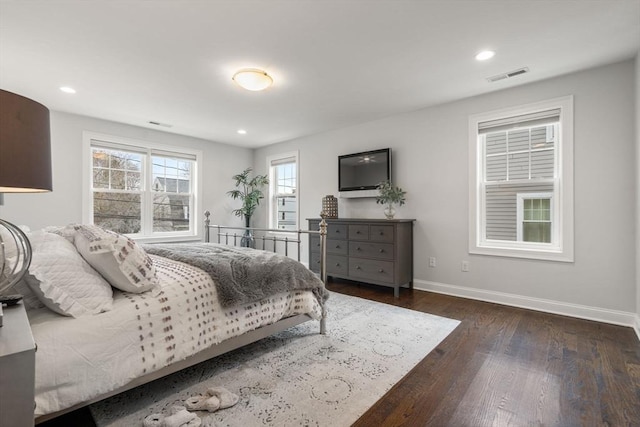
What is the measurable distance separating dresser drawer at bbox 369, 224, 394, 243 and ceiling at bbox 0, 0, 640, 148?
1.53 m

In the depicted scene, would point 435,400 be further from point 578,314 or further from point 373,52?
point 373,52

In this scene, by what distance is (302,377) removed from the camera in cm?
188

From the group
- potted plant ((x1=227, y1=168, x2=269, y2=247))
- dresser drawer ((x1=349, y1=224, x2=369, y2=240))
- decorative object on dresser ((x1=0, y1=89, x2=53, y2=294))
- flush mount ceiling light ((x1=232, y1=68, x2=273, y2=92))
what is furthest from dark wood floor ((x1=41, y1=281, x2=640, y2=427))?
potted plant ((x1=227, y1=168, x2=269, y2=247))

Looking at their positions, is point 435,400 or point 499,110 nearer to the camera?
point 435,400

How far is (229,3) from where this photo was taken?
6.52 feet

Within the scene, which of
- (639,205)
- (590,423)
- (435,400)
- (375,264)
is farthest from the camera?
(375,264)

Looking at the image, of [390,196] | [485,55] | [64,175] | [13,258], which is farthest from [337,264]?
[64,175]

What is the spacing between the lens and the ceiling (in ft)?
6.74

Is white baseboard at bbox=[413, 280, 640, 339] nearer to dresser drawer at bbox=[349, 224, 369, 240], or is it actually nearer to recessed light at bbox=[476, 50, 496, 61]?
dresser drawer at bbox=[349, 224, 369, 240]

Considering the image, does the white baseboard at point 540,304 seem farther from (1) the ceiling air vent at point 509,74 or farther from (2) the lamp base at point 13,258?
(2) the lamp base at point 13,258

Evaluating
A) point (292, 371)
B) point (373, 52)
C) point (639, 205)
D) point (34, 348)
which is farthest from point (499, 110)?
point (34, 348)

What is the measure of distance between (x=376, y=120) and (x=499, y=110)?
158 cm

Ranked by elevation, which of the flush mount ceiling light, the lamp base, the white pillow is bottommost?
the white pillow

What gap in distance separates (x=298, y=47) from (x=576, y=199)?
297 cm
